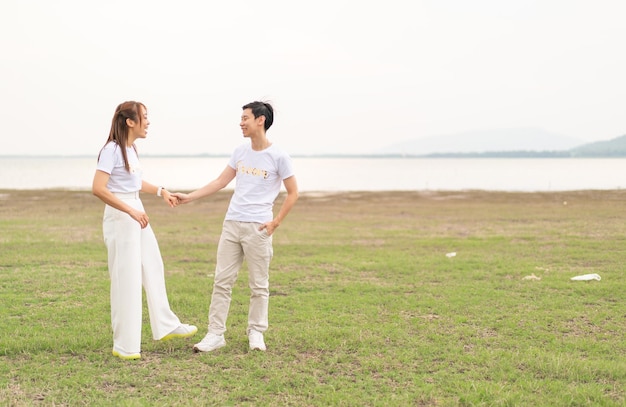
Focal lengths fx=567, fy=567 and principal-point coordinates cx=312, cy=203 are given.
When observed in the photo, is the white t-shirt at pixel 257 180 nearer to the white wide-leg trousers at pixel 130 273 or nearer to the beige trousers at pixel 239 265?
the beige trousers at pixel 239 265

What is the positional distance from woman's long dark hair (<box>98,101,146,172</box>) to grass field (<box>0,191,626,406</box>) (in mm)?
2171

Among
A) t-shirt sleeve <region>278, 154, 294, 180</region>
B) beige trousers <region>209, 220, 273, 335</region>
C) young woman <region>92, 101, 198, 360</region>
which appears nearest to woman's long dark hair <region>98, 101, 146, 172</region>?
young woman <region>92, 101, 198, 360</region>

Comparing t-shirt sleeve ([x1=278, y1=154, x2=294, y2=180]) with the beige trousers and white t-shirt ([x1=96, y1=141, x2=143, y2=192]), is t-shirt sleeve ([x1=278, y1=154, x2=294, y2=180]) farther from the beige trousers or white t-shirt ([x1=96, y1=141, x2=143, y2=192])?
white t-shirt ([x1=96, y1=141, x2=143, y2=192])

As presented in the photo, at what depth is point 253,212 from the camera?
5969mm

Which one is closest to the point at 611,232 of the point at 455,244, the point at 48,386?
the point at 455,244

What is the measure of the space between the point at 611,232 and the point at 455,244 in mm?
5489

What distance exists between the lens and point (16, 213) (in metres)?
25.6

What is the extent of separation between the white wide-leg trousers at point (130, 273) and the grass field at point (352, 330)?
318 millimetres

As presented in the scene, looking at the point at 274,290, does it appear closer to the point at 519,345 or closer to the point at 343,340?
the point at 343,340

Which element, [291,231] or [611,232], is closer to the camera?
[611,232]

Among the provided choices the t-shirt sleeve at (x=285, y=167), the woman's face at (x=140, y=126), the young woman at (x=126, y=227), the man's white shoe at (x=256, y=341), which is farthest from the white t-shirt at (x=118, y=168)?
the man's white shoe at (x=256, y=341)

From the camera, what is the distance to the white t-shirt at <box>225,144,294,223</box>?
5.94 meters

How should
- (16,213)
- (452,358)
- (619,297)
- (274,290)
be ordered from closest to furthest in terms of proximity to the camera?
(452,358), (619,297), (274,290), (16,213)

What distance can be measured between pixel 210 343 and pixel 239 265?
90 cm
